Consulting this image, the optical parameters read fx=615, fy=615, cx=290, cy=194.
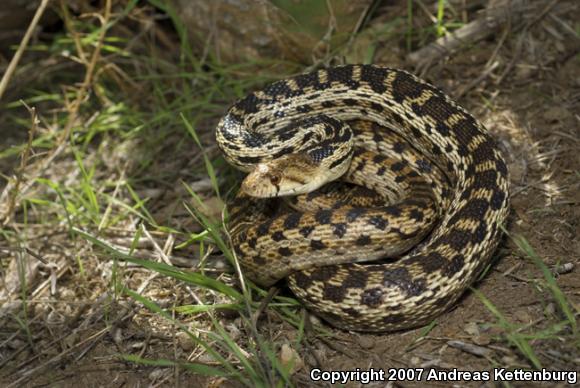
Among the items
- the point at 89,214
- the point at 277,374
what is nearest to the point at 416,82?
the point at 277,374

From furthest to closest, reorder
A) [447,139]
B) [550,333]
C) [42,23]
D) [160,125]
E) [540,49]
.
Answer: [42,23] → [160,125] → [540,49] → [447,139] → [550,333]

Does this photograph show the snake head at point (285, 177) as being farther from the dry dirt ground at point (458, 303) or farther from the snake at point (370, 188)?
the dry dirt ground at point (458, 303)

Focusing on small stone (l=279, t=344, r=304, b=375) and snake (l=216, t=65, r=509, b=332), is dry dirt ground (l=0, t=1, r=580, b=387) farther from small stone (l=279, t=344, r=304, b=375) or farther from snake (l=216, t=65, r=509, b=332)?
snake (l=216, t=65, r=509, b=332)

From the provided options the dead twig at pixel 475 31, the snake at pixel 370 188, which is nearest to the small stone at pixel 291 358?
the snake at pixel 370 188

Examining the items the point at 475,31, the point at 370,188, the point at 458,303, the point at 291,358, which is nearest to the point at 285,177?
the point at 370,188

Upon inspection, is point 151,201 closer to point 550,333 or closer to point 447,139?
point 447,139

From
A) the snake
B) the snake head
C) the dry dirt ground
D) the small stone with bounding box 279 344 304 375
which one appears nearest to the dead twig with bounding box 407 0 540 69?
the dry dirt ground

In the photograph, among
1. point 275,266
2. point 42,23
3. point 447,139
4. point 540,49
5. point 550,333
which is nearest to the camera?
point 550,333
